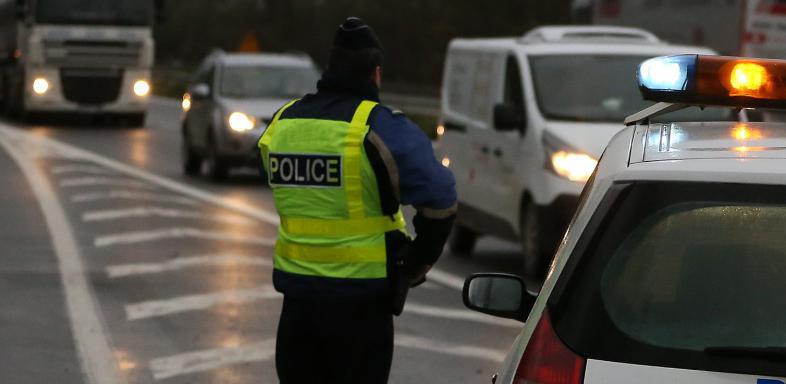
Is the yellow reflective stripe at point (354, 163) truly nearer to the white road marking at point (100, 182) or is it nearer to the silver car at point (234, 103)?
the white road marking at point (100, 182)

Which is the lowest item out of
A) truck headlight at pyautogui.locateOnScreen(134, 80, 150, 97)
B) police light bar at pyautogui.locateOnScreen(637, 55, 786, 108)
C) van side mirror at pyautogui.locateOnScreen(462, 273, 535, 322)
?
truck headlight at pyautogui.locateOnScreen(134, 80, 150, 97)

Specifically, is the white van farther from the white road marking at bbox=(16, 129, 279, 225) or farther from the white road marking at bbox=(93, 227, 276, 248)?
the white road marking at bbox=(16, 129, 279, 225)

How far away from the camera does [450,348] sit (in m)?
9.53

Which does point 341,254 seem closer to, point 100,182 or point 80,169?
point 100,182

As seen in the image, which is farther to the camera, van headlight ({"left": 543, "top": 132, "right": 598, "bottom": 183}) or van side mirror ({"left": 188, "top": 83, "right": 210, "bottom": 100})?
van side mirror ({"left": 188, "top": 83, "right": 210, "bottom": 100})

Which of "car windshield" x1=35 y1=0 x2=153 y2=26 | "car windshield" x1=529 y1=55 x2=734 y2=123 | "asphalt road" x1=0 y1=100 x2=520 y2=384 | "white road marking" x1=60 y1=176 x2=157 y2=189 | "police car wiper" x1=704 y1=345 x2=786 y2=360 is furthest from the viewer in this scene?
"car windshield" x1=35 y1=0 x2=153 y2=26

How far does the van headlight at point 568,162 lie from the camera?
39.2ft

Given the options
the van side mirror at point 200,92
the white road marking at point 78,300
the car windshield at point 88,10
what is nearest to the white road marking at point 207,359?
the white road marking at point 78,300

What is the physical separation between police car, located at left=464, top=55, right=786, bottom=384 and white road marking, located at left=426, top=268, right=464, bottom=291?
8493mm

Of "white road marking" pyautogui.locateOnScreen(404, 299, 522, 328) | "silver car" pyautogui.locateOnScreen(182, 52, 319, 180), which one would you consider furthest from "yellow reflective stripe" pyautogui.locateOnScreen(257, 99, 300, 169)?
"silver car" pyautogui.locateOnScreen(182, 52, 319, 180)

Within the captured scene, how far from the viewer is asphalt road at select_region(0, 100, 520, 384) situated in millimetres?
8859

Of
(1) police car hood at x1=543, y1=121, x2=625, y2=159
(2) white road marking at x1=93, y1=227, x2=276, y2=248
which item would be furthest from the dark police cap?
(2) white road marking at x1=93, y1=227, x2=276, y2=248

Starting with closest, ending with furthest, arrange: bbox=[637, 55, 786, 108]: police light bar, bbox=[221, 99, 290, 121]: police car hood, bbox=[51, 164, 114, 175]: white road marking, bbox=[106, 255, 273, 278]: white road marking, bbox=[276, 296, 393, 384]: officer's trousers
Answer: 1. bbox=[637, 55, 786, 108]: police light bar
2. bbox=[276, 296, 393, 384]: officer's trousers
3. bbox=[106, 255, 273, 278]: white road marking
4. bbox=[221, 99, 290, 121]: police car hood
5. bbox=[51, 164, 114, 175]: white road marking

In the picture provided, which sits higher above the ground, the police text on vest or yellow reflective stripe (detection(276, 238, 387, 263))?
the police text on vest
